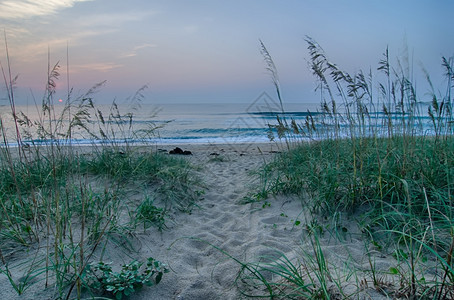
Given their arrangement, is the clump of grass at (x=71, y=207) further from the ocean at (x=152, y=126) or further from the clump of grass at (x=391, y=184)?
the clump of grass at (x=391, y=184)

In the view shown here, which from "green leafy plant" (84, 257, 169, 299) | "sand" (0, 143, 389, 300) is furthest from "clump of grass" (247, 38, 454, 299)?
"green leafy plant" (84, 257, 169, 299)

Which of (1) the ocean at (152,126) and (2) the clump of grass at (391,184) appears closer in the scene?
(2) the clump of grass at (391,184)

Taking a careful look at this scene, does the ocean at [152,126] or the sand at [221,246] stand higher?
the ocean at [152,126]

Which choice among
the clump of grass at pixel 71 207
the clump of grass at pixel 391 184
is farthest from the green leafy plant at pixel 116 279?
the clump of grass at pixel 391 184

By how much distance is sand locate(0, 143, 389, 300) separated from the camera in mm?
2078

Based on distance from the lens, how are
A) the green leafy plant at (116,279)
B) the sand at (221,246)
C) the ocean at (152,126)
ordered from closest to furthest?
the green leafy plant at (116,279) → the sand at (221,246) → the ocean at (152,126)

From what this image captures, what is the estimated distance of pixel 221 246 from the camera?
2789 mm

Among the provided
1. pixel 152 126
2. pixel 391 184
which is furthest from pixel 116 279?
pixel 152 126

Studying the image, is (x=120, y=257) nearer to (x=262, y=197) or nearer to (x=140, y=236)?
(x=140, y=236)

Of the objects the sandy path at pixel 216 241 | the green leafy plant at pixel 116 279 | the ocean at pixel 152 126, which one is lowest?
the sandy path at pixel 216 241

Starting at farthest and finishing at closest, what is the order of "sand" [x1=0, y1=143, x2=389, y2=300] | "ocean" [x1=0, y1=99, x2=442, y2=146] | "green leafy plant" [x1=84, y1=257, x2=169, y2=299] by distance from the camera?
"ocean" [x1=0, y1=99, x2=442, y2=146] → "sand" [x1=0, y1=143, x2=389, y2=300] → "green leafy plant" [x1=84, y1=257, x2=169, y2=299]

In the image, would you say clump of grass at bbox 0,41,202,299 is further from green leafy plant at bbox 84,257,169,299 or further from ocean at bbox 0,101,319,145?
ocean at bbox 0,101,319,145

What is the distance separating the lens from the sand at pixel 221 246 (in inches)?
81.8

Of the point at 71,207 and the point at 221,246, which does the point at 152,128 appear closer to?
the point at 71,207
